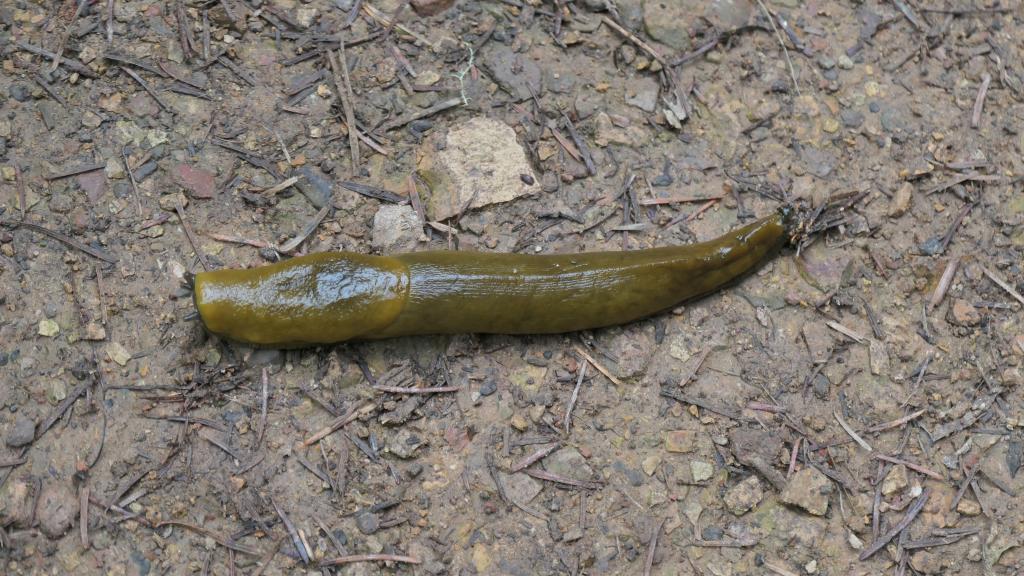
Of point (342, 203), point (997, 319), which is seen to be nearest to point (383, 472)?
point (342, 203)

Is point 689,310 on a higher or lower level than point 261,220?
lower

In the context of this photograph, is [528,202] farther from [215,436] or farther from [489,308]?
[215,436]

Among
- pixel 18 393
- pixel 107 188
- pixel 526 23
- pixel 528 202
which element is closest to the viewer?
pixel 18 393

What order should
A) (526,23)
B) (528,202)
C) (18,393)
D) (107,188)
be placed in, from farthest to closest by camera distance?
(526,23) → (528,202) → (107,188) → (18,393)

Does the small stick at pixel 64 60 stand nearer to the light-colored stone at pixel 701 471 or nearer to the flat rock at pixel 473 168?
the flat rock at pixel 473 168

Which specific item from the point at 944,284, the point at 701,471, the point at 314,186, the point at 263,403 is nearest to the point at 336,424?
the point at 263,403

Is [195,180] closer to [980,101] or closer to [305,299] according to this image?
[305,299]

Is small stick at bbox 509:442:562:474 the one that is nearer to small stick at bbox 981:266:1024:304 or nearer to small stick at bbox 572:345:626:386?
small stick at bbox 572:345:626:386
